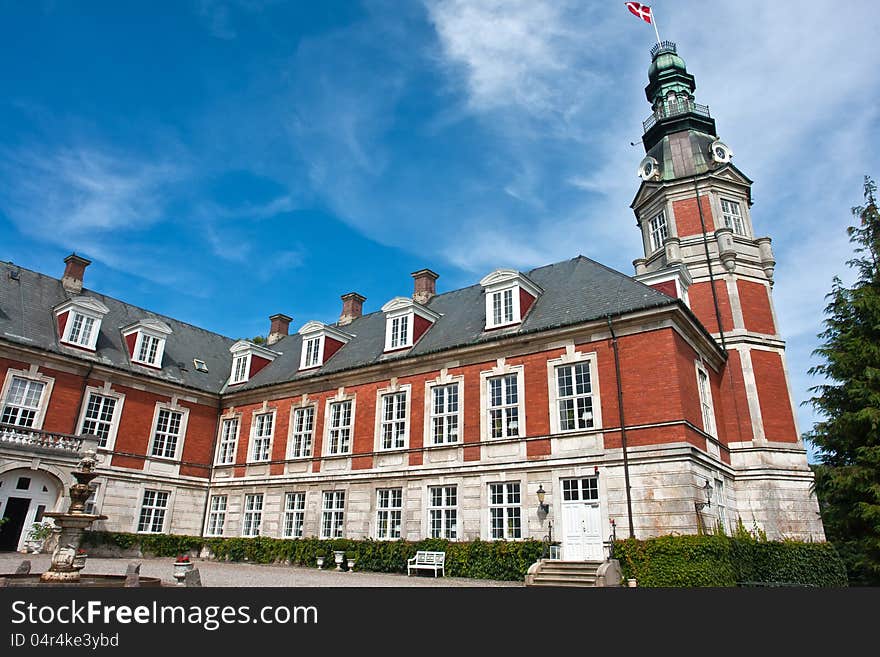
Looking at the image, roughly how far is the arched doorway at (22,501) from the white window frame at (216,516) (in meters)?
6.43

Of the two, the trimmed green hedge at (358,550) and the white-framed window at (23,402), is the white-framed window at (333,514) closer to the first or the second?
the trimmed green hedge at (358,550)

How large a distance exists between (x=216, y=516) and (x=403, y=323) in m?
12.7

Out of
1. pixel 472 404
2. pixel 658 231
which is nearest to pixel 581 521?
pixel 472 404

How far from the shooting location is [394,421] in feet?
72.5

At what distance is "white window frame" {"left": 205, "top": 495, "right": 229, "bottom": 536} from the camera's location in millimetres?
26031

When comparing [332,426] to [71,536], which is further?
[332,426]

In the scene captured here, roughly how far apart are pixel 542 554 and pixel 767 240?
17.8 m

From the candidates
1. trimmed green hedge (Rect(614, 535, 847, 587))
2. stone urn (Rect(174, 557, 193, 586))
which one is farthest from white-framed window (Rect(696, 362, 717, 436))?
stone urn (Rect(174, 557, 193, 586))

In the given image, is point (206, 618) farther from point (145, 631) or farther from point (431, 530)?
point (431, 530)

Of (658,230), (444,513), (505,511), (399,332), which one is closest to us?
(505,511)

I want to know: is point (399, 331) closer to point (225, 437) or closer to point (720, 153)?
point (225, 437)

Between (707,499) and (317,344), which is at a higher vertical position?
(317,344)

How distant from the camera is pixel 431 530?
19766 mm

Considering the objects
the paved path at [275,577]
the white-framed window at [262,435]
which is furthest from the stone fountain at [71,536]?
the white-framed window at [262,435]
